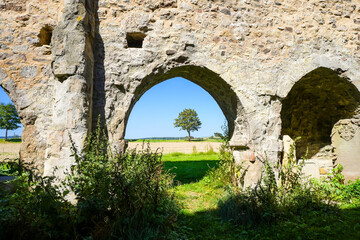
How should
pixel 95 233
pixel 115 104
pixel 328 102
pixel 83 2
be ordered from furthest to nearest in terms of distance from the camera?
1. pixel 328 102
2. pixel 115 104
3. pixel 83 2
4. pixel 95 233

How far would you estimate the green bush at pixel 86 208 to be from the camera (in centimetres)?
218

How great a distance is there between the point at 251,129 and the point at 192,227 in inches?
82.8

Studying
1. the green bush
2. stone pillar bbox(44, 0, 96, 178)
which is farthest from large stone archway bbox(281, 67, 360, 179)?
stone pillar bbox(44, 0, 96, 178)

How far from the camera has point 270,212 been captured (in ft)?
11.2

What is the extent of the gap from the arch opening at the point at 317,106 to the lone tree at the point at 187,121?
1408 inches

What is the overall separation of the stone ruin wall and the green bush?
761 millimetres

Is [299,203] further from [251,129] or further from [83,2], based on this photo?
[83,2]

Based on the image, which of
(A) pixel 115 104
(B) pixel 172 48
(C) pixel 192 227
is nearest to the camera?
(C) pixel 192 227

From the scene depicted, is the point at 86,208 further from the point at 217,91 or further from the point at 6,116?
the point at 6,116

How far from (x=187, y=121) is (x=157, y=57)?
39283 millimetres

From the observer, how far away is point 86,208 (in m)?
2.43

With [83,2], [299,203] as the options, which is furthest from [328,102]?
[83,2]

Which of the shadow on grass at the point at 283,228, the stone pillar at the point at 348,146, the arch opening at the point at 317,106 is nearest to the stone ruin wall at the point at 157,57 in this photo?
the arch opening at the point at 317,106

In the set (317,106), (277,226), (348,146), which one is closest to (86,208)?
(277,226)
